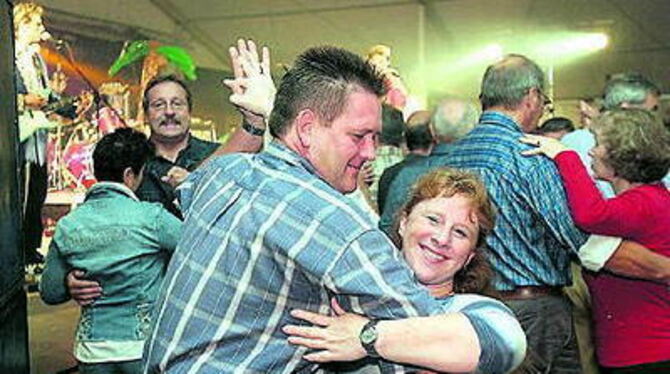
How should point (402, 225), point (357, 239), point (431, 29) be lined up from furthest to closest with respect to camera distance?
point (431, 29) < point (402, 225) < point (357, 239)

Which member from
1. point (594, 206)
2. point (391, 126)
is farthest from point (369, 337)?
point (391, 126)

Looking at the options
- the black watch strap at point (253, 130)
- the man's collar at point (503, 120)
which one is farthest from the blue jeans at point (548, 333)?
the black watch strap at point (253, 130)

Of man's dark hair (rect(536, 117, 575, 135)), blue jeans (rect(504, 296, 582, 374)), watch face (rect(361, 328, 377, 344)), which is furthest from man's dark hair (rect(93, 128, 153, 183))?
man's dark hair (rect(536, 117, 575, 135))

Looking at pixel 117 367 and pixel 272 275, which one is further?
pixel 117 367

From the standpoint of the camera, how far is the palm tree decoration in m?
5.73

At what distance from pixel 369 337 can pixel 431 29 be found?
278 inches

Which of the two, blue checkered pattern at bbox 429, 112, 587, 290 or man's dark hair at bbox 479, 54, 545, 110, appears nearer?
blue checkered pattern at bbox 429, 112, 587, 290

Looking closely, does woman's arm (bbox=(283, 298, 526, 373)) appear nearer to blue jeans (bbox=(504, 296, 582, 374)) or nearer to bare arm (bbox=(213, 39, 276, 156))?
bare arm (bbox=(213, 39, 276, 156))

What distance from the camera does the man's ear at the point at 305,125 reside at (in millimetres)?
1364

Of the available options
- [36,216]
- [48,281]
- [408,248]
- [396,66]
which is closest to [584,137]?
[408,248]

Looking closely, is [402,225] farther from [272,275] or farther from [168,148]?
[168,148]

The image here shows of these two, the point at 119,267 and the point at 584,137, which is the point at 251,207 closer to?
the point at 119,267

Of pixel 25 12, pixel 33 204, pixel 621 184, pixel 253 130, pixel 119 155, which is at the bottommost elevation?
pixel 33 204

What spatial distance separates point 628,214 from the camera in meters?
2.36
